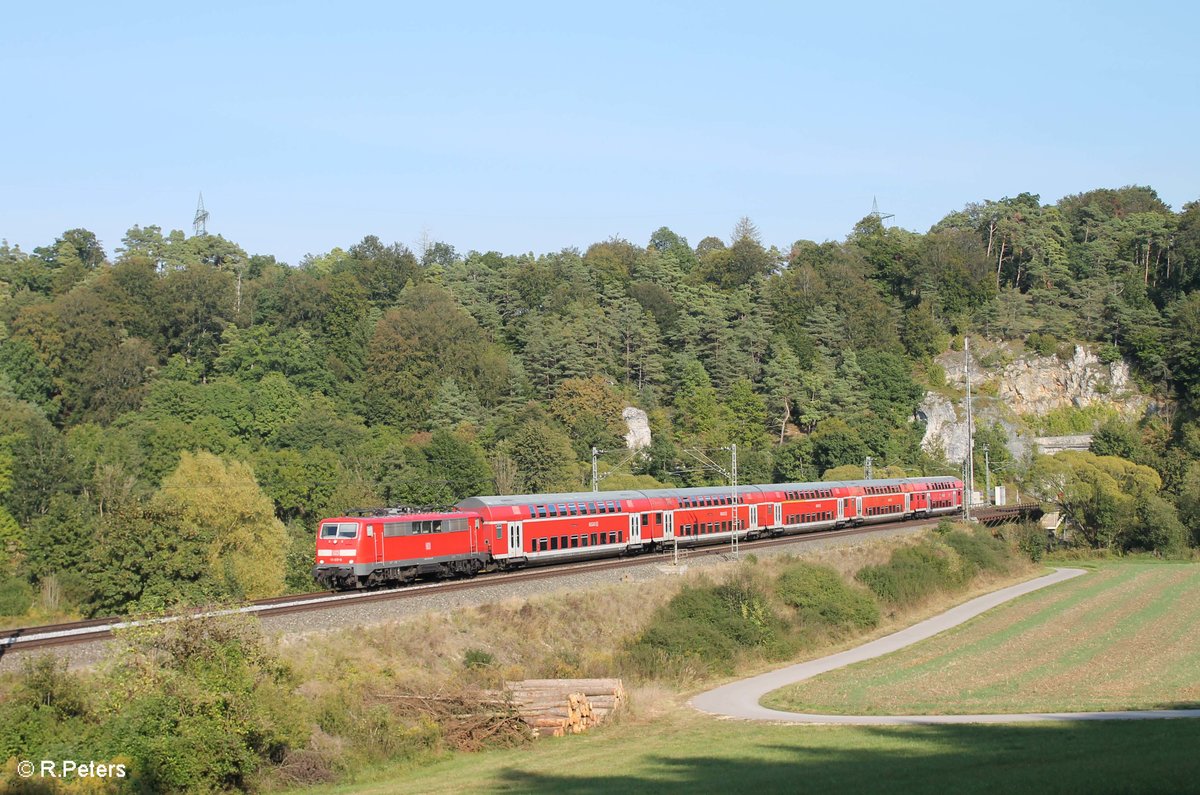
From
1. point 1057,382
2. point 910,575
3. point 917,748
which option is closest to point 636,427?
point 1057,382

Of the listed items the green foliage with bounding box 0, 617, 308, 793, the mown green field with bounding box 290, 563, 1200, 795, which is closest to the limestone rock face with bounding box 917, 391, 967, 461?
the mown green field with bounding box 290, 563, 1200, 795

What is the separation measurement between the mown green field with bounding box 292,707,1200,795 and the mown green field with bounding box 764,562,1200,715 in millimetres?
5906

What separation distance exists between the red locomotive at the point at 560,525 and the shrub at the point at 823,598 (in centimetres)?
Answer: 395

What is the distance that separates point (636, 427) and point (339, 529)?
8026 cm

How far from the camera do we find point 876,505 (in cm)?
8331

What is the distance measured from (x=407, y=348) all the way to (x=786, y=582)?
74980 mm

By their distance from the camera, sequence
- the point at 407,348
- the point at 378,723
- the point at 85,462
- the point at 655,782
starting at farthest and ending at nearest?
the point at 407,348, the point at 85,462, the point at 378,723, the point at 655,782

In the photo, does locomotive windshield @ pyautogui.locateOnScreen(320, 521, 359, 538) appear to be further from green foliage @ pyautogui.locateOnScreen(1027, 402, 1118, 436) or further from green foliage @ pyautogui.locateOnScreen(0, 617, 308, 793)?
green foliage @ pyautogui.locateOnScreen(1027, 402, 1118, 436)

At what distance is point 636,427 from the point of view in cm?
12094

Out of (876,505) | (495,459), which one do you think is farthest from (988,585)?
(495,459)

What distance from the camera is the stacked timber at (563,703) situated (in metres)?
30.7

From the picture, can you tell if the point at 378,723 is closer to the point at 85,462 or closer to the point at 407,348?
the point at 85,462

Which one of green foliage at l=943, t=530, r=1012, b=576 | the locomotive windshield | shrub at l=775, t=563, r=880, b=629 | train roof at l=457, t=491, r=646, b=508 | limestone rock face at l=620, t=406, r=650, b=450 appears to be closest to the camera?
the locomotive windshield

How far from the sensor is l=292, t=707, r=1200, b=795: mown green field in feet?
63.4
